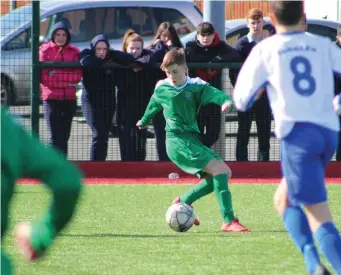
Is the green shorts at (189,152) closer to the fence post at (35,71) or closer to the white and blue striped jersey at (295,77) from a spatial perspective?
the white and blue striped jersey at (295,77)

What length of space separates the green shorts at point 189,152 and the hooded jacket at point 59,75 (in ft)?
12.7

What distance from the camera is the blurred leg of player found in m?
5.15

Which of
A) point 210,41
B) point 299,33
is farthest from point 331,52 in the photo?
point 210,41

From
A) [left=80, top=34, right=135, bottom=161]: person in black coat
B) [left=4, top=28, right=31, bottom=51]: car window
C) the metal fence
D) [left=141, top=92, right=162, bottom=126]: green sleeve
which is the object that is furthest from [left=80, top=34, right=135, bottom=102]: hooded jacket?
[left=141, top=92, right=162, bottom=126]: green sleeve

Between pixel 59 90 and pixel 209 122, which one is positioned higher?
pixel 59 90

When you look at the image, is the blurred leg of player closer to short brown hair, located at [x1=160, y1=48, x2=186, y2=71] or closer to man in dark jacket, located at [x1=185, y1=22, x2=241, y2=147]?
short brown hair, located at [x1=160, y1=48, x2=186, y2=71]

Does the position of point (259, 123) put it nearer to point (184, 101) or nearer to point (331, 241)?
point (184, 101)

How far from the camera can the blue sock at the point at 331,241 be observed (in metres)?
5.27

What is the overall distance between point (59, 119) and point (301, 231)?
693cm

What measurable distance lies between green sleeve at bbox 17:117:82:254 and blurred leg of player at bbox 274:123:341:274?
85.1 inches

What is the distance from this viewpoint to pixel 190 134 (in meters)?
8.33

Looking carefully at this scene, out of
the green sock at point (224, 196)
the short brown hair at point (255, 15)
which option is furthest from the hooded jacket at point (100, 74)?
the green sock at point (224, 196)

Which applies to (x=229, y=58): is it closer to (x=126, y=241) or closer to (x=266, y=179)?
(x=266, y=179)

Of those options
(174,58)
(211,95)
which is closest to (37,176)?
(174,58)
